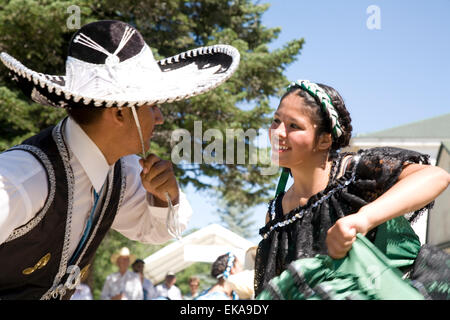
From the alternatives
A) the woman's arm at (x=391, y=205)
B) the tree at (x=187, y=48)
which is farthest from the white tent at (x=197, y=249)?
the woman's arm at (x=391, y=205)

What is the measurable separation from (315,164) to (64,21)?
32.2 ft

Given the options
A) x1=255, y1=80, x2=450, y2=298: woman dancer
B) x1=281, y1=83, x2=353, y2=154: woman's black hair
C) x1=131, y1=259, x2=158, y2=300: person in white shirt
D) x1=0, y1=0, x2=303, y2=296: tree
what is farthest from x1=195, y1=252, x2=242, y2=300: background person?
x1=0, y1=0, x2=303, y2=296: tree

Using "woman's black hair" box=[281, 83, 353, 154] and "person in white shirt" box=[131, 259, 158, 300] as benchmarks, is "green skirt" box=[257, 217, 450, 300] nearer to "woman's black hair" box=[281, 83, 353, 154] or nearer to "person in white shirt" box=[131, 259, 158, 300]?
"woman's black hair" box=[281, 83, 353, 154]

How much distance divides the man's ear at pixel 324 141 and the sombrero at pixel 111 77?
1.53 feet

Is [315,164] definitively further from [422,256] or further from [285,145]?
[422,256]

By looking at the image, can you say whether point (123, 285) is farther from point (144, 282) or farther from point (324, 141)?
point (324, 141)

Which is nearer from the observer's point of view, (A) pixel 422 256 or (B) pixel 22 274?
(A) pixel 422 256

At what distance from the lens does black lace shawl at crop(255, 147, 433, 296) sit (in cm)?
195

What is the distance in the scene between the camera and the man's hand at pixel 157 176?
2.26m

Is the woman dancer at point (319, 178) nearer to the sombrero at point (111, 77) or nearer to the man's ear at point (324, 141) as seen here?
the man's ear at point (324, 141)

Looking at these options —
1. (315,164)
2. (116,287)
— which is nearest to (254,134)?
(116,287)

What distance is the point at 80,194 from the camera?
2.23 m

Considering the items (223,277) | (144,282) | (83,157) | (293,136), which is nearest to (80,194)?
(83,157)
